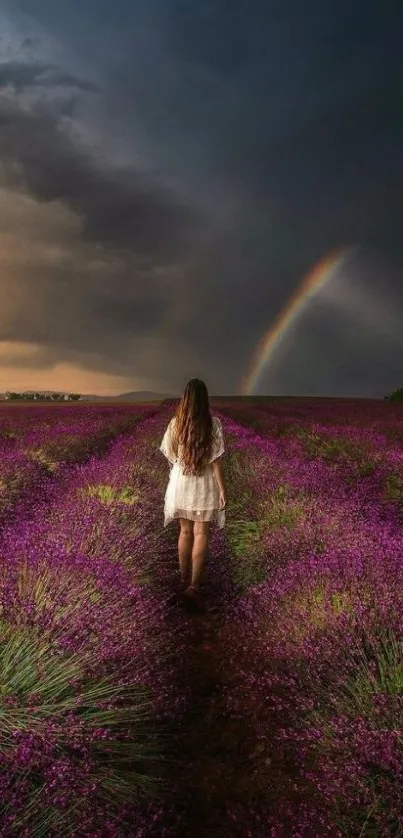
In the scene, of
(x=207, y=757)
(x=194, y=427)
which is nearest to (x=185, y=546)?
(x=194, y=427)

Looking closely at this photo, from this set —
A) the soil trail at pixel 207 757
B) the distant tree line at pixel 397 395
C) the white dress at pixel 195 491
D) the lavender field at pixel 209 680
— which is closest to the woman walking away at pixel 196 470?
the white dress at pixel 195 491

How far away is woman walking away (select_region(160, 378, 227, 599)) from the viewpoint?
17.4 ft

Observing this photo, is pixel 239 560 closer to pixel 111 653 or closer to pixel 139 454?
pixel 111 653

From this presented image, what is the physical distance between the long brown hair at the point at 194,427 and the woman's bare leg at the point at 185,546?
586mm

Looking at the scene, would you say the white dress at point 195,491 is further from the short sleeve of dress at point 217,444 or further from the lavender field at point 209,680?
the lavender field at point 209,680

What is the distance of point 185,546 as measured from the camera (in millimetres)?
5738

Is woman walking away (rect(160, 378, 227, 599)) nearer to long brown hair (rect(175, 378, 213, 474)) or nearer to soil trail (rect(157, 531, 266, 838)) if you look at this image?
long brown hair (rect(175, 378, 213, 474))

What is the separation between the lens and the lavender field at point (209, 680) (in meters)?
2.53

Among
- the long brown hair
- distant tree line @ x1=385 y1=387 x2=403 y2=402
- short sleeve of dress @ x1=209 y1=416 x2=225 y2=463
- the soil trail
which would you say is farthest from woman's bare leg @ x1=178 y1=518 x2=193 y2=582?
distant tree line @ x1=385 y1=387 x2=403 y2=402

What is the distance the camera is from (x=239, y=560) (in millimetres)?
6105

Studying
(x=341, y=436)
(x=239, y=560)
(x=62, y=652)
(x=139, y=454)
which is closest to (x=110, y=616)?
(x=62, y=652)

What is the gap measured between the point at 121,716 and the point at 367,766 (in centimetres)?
126

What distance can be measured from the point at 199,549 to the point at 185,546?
0.79ft

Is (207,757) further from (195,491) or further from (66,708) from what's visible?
(195,491)
